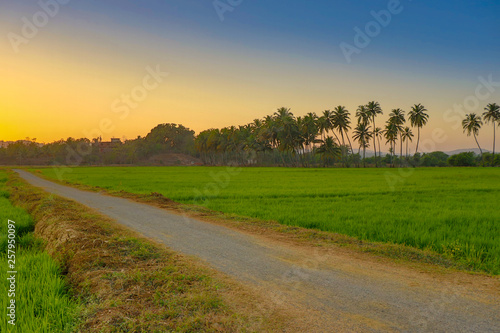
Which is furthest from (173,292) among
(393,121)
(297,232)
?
(393,121)

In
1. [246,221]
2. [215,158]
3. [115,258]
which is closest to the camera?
[115,258]

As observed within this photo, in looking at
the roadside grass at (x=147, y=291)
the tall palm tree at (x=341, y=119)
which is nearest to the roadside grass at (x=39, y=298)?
the roadside grass at (x=147, y=291)

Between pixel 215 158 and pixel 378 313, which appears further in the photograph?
pixel 215 158

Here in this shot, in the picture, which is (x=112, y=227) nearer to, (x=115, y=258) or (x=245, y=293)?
(x=115, y=258)

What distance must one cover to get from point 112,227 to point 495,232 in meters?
Answer: 12.8

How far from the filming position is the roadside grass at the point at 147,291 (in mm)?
4219

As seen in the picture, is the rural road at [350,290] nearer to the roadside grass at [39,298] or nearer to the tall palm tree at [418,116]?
the roadside grass at [39,298]

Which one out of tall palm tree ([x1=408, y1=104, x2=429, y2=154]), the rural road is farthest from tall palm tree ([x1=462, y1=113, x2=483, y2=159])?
the rural road

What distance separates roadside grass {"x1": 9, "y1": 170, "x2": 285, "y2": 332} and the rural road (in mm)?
575

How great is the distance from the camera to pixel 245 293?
5180 millimetres

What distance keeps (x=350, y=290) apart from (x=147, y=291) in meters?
3.56

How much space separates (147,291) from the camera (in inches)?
206

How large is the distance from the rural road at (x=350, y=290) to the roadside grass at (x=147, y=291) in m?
0.58

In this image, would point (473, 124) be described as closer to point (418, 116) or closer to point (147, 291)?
point (418, 116)
